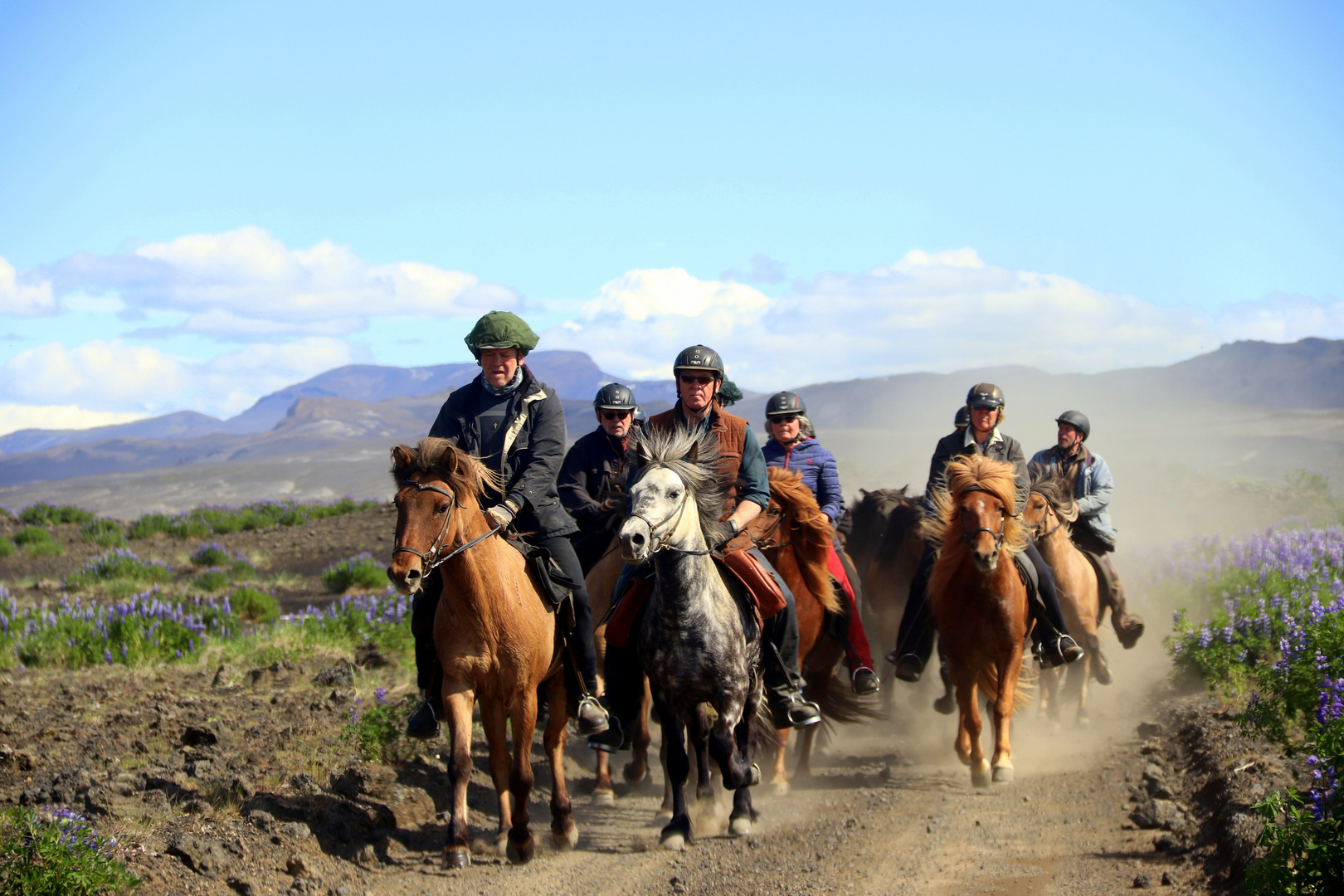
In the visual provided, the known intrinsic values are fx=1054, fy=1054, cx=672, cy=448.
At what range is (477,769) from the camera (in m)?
7.97

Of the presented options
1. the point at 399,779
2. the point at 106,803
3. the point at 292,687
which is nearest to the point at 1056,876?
the point at 399,779

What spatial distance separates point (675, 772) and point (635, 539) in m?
1.88

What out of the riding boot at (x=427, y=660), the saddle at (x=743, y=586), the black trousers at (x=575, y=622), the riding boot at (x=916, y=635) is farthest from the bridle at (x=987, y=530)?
the riding boot at (x=427, y=660)

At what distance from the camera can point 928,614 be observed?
324 inches

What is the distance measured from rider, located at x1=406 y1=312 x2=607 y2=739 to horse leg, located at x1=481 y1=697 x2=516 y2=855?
366mm

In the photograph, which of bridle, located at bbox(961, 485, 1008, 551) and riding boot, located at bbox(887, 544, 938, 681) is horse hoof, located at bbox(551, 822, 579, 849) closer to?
riding boot, located at bbox(887, 544, 938, 681)

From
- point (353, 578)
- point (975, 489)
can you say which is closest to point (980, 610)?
point (975, 489)

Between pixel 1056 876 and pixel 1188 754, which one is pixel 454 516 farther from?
pixel 1188 754

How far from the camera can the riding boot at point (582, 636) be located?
6.42 meters

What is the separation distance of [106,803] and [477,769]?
280cm

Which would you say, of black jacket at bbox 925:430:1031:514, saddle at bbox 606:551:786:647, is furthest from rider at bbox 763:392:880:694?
saddle at bbox 606:551:786:647

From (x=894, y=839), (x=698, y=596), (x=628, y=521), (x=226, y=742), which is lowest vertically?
(x=894, y=839)

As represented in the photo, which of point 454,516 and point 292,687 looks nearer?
point 454,516

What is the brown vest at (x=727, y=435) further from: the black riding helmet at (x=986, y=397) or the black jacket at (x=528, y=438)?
the black riding helmet at (x=986, y=397)
